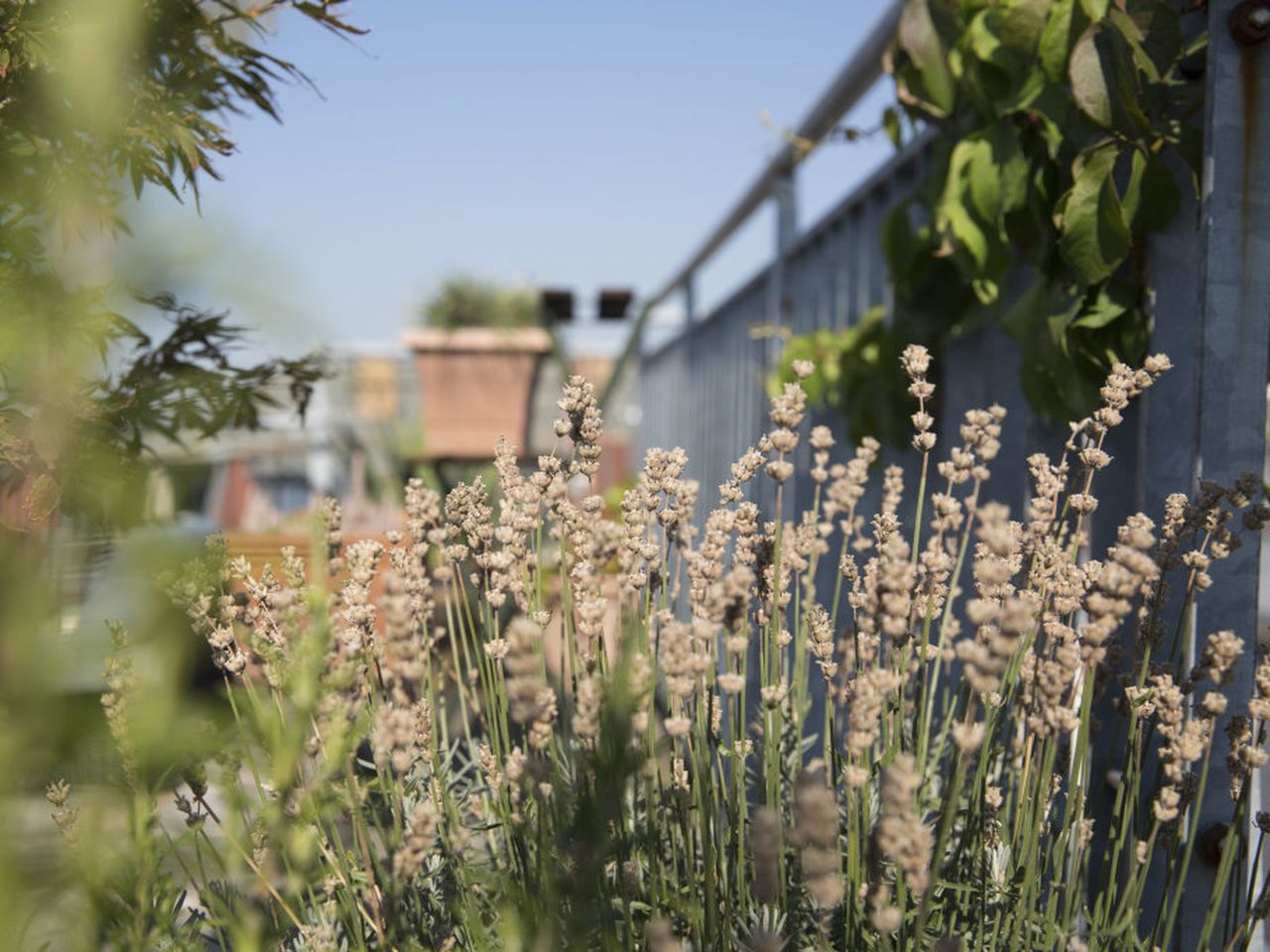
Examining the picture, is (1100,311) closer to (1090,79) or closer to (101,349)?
(1090,79)

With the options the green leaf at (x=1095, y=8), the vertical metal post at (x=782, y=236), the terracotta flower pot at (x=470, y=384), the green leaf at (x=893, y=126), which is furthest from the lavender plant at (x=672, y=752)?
the terracotta flower pot at (x=470, y=384)

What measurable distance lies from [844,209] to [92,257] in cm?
205

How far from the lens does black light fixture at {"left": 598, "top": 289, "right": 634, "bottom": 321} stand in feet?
21.0

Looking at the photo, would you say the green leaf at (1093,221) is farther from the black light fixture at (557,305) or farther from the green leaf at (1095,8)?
the black light fixture at (557,305)

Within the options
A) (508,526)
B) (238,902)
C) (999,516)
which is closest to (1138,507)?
(999,516)

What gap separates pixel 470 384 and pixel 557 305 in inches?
41.6

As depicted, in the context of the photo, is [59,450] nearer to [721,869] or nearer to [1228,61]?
[721,869]

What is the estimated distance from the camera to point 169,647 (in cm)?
84

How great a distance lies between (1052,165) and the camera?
5.42ft

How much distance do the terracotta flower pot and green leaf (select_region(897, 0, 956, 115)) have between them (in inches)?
134

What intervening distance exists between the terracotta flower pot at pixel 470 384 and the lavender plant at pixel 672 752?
3849mm

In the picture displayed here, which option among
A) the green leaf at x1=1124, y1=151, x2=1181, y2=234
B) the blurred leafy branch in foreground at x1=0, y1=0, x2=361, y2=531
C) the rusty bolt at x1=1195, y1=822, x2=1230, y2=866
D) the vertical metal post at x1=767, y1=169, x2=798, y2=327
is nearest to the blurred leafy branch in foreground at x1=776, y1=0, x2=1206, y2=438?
the green leaf at x1=1124, y1=151, x2=1181, y2=234

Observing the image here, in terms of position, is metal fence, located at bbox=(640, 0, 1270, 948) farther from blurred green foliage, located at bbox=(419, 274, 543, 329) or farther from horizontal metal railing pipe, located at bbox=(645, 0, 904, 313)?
blurred green foliage, located at bbox=(419, 274, 543, 329)

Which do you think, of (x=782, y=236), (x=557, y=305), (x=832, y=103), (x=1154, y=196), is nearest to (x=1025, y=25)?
(x=1154, y=196)
